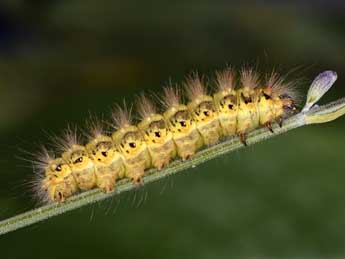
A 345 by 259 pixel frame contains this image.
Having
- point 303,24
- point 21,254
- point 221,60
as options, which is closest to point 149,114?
point 21,254

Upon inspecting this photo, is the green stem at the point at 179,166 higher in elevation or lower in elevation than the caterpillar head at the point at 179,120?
lower

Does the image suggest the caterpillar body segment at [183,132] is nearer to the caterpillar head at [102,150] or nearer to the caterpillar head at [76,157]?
the caterpillar head at [102,150]

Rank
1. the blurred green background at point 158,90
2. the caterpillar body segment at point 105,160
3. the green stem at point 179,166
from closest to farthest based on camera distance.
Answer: the green stem at point 179,166 < the caterpillar body segment at point 105,160 < the blurred green background at point 158,90

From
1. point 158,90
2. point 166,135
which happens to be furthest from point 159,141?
point 158,90

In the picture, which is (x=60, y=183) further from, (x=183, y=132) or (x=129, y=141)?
(x=183, y=132)

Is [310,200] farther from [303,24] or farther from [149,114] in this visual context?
[303,24]

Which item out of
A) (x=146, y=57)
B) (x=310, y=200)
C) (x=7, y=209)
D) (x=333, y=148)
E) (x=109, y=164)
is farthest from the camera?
(x=146, y=57)

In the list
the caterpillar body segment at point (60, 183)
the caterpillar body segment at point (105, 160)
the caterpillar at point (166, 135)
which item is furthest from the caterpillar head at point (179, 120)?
the caterpillar body segment at point (60, 183)

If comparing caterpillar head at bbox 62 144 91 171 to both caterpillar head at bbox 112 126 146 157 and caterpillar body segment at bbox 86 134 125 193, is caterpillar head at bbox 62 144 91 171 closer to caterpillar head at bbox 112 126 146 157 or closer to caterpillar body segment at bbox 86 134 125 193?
caterpillar body segment at bbox 86 134 125 193
